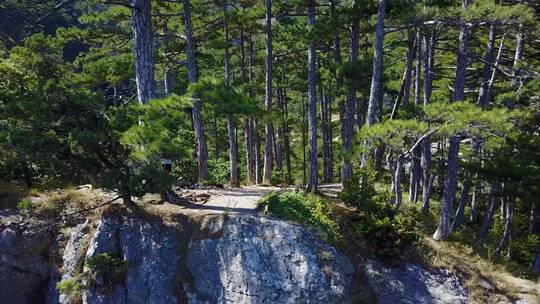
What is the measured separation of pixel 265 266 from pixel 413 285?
405 centimetres

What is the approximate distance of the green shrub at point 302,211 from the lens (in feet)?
34.9

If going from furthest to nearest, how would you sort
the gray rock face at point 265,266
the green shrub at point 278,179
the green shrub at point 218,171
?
the green shrub at point 218,171 → the green shrub at point 278,179 → the gray rock face at point 265,266

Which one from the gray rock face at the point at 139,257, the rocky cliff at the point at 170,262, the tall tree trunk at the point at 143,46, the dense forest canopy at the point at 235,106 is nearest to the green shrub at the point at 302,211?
the rocky cliff at the point at 170,262

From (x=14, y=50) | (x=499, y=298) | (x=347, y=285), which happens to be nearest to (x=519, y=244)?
(x=499, y=298)

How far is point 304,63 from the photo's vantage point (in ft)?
72.0

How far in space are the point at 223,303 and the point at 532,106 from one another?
10.2 m

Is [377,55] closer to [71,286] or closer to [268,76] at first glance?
[268,76]

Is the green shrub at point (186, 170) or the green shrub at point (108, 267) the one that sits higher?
the green shrub at point (186, 170)

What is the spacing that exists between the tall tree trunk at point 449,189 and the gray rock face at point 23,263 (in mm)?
11601

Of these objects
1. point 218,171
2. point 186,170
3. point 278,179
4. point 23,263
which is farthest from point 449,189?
point 218,171

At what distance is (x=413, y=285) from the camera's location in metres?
10.1

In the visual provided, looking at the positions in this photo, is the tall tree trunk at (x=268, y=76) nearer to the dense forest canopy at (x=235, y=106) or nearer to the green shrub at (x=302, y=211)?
the dense forest canopy at (x=235, y=106)

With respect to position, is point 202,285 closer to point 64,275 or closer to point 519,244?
point 64,275

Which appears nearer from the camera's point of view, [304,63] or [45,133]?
[45,133]
